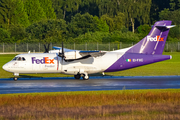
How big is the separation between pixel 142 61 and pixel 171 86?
563cm

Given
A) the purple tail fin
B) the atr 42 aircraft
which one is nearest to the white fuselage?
the atr 42 aircraft

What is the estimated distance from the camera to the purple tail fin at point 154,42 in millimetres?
31344

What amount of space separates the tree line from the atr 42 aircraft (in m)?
47.0

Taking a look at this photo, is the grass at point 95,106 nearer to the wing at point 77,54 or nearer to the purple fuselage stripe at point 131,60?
the wing at point 77,54

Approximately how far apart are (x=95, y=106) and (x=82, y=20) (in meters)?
77.1

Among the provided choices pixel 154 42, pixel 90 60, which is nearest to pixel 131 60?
pixel 154 42

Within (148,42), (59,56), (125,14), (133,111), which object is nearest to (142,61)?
(148,42)

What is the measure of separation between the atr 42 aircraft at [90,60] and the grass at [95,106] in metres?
8.31

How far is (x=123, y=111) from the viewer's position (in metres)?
15.8

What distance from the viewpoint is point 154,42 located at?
103 feet

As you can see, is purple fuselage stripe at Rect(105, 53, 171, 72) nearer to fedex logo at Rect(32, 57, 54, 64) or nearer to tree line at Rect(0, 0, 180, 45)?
fedex logo at Rect(32, 57, 54, 64)

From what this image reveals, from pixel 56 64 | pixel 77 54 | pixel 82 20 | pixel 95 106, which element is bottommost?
pixel 95 106

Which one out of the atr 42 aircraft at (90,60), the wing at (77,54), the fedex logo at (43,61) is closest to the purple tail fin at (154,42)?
the atr 42 aircraft at (90,60)

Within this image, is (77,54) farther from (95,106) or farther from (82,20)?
(82,20)
